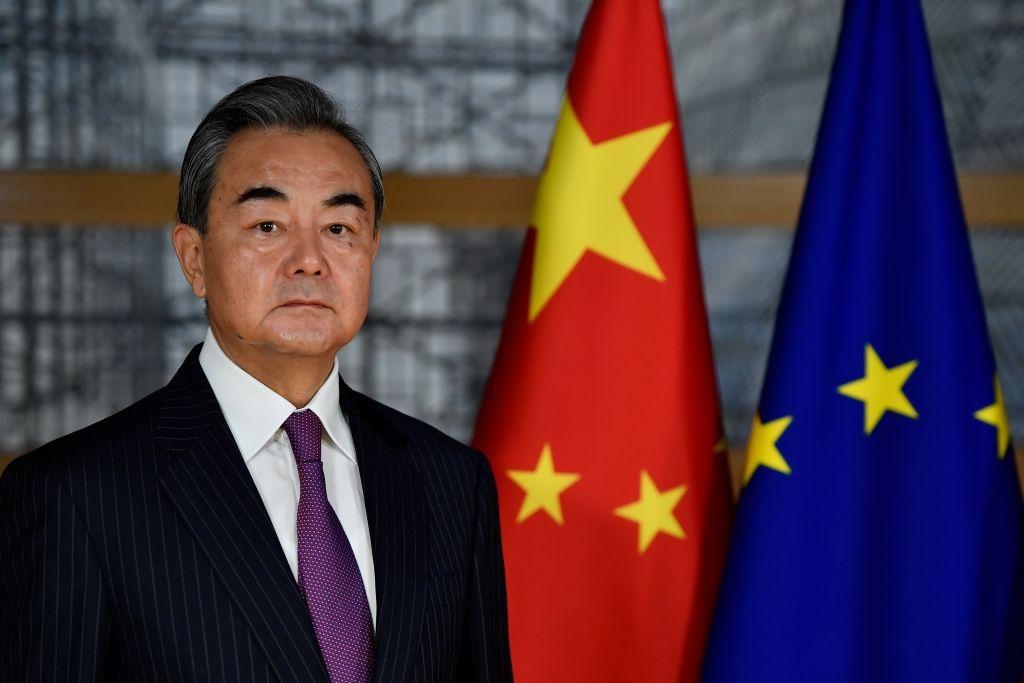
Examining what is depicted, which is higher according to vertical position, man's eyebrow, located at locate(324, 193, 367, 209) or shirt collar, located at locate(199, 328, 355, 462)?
man's eyebrow, located at locate(324, 193, 367, 209)

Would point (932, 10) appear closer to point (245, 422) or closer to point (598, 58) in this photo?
point (598, 58)

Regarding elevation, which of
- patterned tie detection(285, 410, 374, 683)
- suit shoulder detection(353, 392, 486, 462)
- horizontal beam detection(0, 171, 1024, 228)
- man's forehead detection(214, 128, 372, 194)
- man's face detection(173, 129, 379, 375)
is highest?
horizontal beam detection(0, 171, 1024, 228)

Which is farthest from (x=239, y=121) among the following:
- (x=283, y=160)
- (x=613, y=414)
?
(x=613, y=414)

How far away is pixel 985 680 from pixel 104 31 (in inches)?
70.4

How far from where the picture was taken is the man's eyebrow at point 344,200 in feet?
3.32

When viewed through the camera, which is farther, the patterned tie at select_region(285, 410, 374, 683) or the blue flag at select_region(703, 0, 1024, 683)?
the blue flag at select_region(703, 0, 1024, 683)

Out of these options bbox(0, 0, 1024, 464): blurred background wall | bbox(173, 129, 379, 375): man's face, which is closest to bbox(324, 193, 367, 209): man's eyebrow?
bbox(173, 129, 379, 375): man's face

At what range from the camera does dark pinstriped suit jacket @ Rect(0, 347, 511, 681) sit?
881mm

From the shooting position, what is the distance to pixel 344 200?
1016 mm

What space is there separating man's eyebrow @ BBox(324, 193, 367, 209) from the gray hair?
0.07m

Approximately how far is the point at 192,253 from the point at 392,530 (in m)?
0.29

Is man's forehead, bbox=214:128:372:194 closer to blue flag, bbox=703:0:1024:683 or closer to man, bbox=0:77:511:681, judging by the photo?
man, bbox=0:77:511:681

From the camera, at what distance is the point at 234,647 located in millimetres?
897

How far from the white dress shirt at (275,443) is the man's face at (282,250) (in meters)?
0.02
